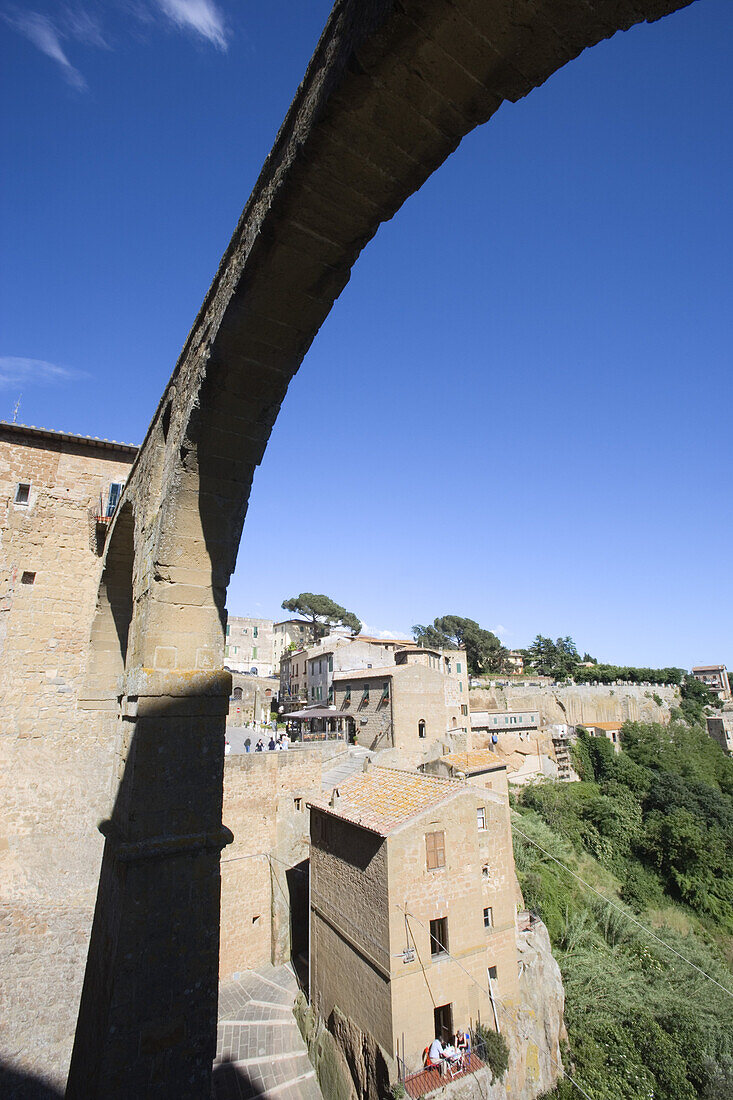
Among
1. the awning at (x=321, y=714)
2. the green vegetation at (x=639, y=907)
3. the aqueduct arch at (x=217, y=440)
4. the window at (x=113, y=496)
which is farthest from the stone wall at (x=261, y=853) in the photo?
the aqueduct arch at (x=217, y=440)

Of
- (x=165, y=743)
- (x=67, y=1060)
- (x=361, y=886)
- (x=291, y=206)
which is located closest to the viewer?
(x=291, y=206)

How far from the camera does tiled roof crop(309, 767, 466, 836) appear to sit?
11906 mm

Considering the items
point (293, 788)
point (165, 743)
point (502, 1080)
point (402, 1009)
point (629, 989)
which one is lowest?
point (629, 989)

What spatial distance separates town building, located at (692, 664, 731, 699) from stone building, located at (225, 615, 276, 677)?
193 ft

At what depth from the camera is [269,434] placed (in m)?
3.83

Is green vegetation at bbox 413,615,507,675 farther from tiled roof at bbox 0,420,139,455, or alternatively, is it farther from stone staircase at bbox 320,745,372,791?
tiled roof at bbox 0,420,139,455

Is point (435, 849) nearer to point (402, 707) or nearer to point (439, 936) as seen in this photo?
point (439, 936)

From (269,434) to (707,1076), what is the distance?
21.9 metres

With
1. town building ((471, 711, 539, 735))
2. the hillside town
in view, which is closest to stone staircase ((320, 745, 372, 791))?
the hillside town

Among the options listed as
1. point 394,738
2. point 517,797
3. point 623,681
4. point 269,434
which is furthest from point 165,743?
point 623,681

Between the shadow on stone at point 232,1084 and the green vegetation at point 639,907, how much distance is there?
24.1 ft

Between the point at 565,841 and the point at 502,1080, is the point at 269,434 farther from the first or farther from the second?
the point at 565,841

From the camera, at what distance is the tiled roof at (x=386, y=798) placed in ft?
39.1

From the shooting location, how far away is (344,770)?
20.2 m
